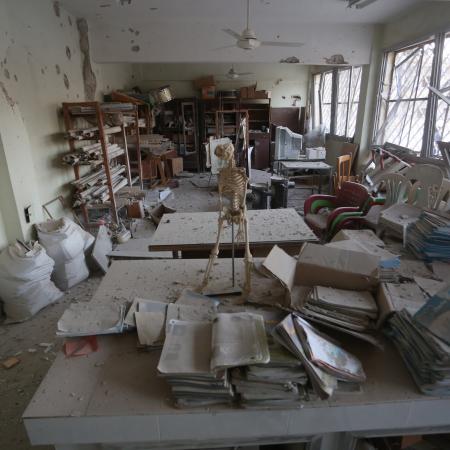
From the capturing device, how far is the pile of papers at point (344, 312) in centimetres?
123

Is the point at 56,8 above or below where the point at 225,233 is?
above

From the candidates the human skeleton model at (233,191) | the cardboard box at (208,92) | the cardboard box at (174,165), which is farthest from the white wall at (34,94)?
the cardboard box at (208,92)

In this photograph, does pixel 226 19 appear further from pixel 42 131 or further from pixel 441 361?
pixel 441 361

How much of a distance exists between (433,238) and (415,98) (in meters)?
3.40

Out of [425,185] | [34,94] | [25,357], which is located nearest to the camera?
[25,357]

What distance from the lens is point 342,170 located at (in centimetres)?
507

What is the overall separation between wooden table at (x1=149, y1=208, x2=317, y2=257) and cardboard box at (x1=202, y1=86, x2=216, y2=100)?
6.01m

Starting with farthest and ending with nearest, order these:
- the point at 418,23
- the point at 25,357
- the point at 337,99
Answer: the point at 337,99
the point at 418,23
the point at 25,357

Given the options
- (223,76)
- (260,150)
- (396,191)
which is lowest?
(260,150)

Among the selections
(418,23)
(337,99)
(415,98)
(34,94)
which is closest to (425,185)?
(415,98)

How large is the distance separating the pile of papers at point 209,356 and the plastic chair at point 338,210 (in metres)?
2.05

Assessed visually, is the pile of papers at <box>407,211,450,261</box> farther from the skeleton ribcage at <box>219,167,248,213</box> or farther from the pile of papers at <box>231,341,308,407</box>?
the pile of papers at <box>231,341,308,407</box>

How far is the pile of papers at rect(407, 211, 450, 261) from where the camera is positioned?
1.75m

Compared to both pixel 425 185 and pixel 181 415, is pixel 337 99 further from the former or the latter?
pixel 181 415
